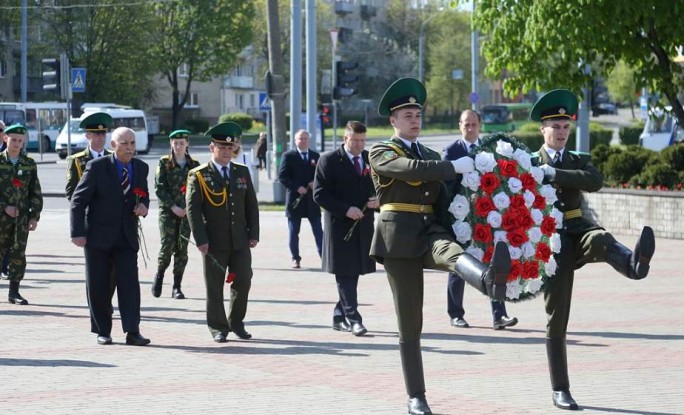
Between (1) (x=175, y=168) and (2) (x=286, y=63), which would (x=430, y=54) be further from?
(1) (x=175, y=168)

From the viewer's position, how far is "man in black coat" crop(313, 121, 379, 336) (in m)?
12.7

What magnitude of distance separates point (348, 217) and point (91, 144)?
2.73 m

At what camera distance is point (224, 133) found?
1195cm

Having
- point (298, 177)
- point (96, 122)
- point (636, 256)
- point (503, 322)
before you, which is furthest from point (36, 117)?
point (636, 256)

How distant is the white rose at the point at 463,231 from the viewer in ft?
26.8

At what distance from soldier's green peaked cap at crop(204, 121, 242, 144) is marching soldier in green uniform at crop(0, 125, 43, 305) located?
3531 millimetres

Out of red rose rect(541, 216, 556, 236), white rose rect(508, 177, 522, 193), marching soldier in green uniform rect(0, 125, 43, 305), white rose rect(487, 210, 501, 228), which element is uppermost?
white rose rect(508, 177, 522, 193)

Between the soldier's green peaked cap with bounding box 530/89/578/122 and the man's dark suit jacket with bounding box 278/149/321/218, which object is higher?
the soldier's green peaked cap with bounding box 530/89/578/122

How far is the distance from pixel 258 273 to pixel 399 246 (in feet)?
31.8

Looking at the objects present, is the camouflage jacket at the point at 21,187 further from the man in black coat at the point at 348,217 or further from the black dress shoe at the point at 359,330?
the black dress shoe at the point at 359,330

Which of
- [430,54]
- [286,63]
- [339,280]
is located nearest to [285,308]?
[339,280]

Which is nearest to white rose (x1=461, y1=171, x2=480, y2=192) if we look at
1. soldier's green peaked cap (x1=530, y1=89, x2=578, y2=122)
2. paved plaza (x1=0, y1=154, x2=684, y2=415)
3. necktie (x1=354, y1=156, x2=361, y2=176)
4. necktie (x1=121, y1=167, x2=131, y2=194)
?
soldier's green peaked cap (x1=530, y1=89, x2=578, y2=122)

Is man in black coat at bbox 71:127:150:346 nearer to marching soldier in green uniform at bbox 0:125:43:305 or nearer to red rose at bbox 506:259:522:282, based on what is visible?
marching soldier in green uniform at bbox 0:125:43:305

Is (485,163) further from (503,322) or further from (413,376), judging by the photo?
(503,322)
